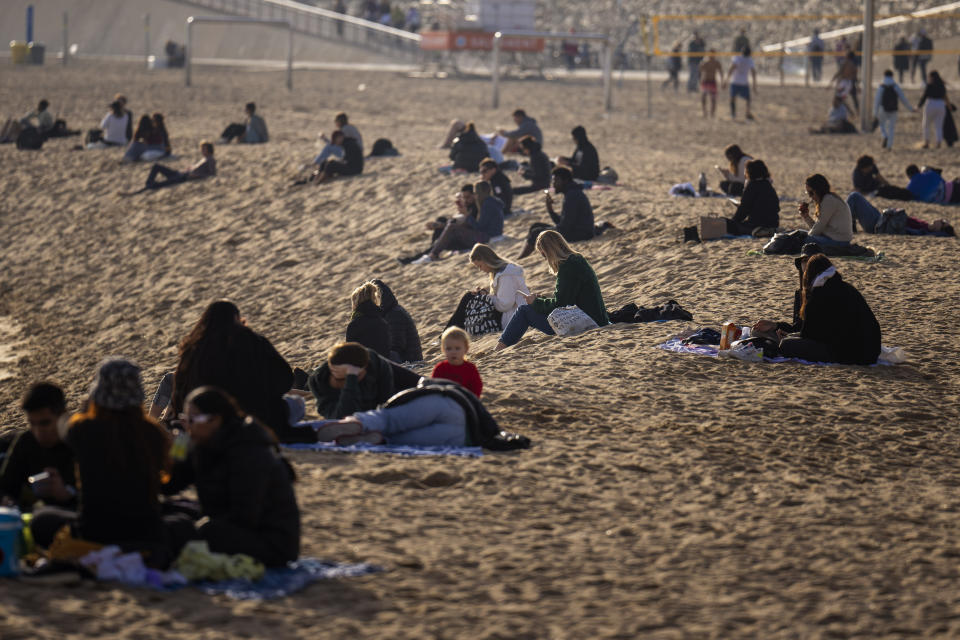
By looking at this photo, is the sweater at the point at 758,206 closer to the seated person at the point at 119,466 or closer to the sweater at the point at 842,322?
the sweater at the point at 842,322

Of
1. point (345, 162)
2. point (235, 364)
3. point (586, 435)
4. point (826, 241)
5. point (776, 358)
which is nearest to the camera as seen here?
point (235, 364)

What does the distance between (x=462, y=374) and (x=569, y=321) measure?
2755 millimetres

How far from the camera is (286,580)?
5.54 metres

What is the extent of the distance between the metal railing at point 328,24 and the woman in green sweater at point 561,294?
3163 cm

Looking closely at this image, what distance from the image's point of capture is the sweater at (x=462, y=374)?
8.26m

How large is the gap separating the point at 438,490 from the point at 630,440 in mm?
1450

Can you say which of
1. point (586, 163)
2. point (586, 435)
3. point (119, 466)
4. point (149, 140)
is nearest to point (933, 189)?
point (586, 163)

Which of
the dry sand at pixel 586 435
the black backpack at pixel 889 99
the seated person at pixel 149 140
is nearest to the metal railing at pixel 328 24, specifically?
the seated person at pixel 149 140

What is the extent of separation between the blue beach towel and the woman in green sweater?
17.6 feet

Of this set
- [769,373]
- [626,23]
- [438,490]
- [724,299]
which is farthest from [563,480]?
[626,23]

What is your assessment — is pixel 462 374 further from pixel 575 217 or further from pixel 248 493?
pixel 575 217

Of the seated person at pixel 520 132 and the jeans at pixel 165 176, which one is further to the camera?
the jeans at pixel 165 176

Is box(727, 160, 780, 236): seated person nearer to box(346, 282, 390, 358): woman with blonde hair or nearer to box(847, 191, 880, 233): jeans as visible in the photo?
box(847, 191, 880, 233): jeans

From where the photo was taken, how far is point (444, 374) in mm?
8273
